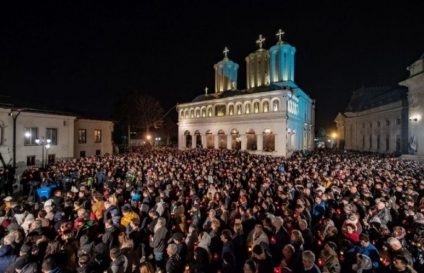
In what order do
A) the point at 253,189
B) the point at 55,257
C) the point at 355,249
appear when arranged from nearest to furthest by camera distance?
the point at 55,257 → the point at 355,249 → the point at 253,189

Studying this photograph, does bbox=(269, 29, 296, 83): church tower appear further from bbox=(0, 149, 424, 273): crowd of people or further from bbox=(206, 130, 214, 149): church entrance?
bbox=(0, 149, 424, 273): crowd of people

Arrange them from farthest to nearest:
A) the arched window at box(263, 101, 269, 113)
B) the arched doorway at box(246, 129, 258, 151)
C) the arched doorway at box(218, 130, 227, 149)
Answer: the arched doorway at box(218, 130, 227, 149), the arched doorway at box(246, 129, 258, 151), the arched window at box(263, 101, 269, 113)

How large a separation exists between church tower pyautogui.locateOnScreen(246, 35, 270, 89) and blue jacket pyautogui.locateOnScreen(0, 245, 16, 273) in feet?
151

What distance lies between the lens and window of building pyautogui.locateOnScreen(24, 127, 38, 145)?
21.6 m

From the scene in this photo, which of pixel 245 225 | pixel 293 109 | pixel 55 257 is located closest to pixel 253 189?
pixel 245 225

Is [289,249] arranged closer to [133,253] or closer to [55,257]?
[133,253]

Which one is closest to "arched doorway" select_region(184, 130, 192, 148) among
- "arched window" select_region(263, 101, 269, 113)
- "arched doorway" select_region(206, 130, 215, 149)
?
"arched doorway" select_region(206, 130, 215, 149)

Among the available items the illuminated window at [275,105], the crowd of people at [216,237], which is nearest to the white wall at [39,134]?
the crowd of people at [216,237]

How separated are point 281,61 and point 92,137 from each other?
110 feet

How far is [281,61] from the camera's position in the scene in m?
45.3

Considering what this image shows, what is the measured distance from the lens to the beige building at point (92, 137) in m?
27.5

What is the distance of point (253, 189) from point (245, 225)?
3750 mm

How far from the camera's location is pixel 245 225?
670 centimetres

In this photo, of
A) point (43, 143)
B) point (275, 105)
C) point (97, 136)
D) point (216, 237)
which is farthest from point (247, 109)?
point (216, 237)
